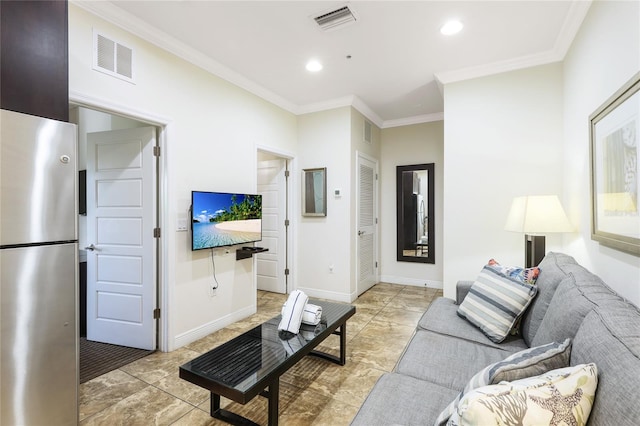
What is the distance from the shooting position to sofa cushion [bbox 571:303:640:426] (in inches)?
31.3

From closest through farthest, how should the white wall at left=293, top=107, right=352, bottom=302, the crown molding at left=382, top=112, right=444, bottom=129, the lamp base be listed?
the lamp base < the white wall at left=293, top=107, right=352, bottom=302 < the crown molding at left=382, top=112, right=444, bottom=129

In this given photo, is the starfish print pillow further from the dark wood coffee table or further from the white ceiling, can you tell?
the white ceiling

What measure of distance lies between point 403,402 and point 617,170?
1742 mm

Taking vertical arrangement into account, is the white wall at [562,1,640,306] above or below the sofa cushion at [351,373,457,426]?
above

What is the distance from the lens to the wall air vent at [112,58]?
229 cm

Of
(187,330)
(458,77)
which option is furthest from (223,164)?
(458,77)

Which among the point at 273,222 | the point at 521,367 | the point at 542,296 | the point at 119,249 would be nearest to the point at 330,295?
the point at 273,222

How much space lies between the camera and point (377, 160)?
5.21 metres

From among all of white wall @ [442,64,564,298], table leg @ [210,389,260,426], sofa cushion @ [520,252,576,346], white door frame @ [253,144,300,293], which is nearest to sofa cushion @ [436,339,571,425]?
sofa cushion @ [520,252,576,346]

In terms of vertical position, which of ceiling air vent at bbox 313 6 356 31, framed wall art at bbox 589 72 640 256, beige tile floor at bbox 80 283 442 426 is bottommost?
beige tile floor at bbox 80 283 442 426

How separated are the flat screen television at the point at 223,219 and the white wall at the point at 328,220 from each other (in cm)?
104

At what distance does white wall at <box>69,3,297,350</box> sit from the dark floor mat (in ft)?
1.14

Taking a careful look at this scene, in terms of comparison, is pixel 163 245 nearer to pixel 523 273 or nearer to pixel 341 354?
pixel 341 354

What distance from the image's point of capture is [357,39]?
2785 millimetres
